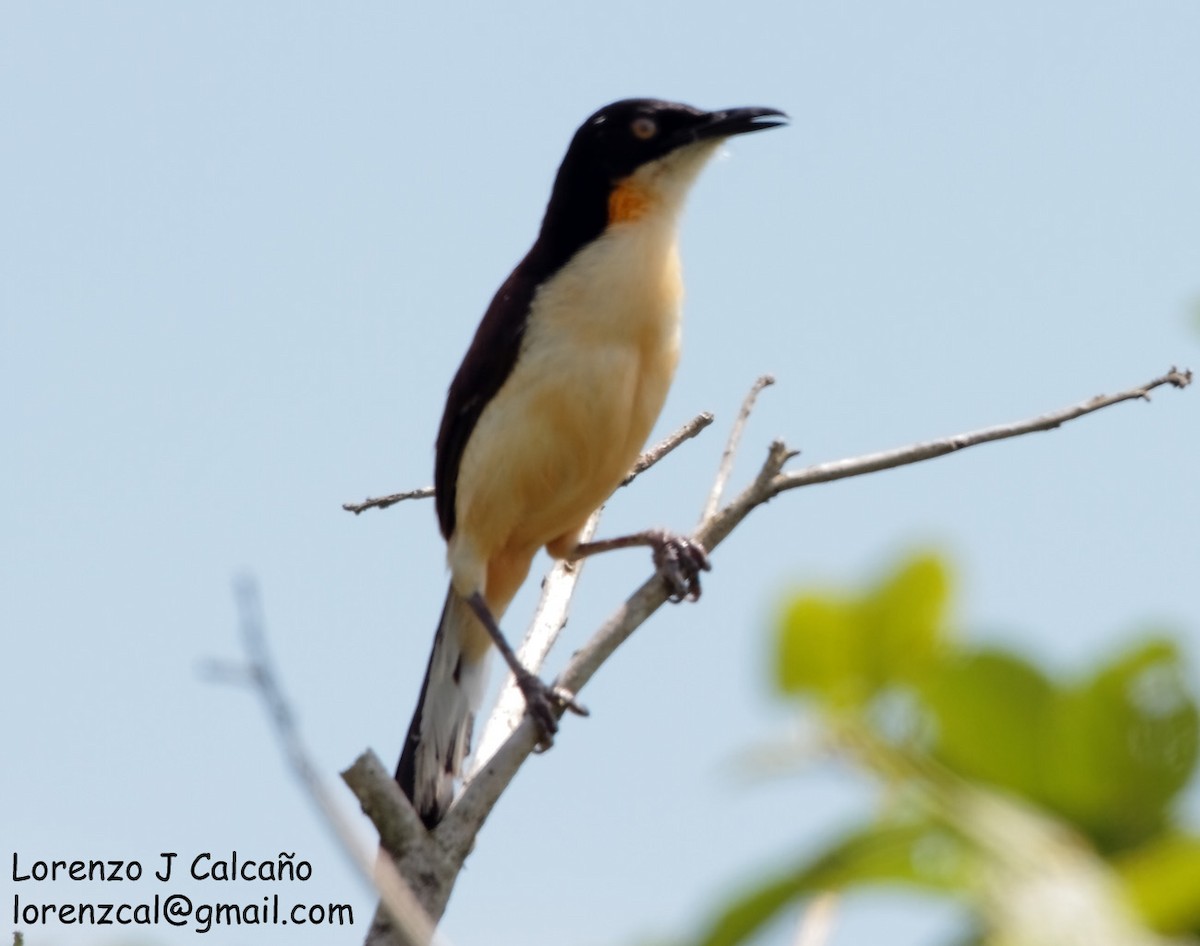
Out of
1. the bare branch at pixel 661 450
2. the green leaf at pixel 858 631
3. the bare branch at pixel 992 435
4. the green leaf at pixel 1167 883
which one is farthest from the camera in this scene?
the bare branch at pixel 661 450

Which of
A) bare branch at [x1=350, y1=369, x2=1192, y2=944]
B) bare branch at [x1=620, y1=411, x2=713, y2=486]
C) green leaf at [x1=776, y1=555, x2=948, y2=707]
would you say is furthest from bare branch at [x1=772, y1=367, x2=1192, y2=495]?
green leaf at [x1=776, y1=555, x2=948, y2=707]

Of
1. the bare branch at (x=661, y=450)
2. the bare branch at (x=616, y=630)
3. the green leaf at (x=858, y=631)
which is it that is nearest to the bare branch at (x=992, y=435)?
the bare branch at (x=616, y=630)

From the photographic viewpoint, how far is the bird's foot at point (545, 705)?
5.85 meters

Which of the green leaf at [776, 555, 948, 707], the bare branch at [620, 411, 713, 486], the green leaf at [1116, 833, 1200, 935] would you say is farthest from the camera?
the bare branch at [620, 411, 713, 486]

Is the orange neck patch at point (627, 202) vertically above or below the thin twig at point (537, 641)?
above

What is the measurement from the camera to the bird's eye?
7.11m

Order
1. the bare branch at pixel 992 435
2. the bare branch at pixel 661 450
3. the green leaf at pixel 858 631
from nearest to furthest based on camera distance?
the green leaf at pixel 858 631
the bare branch at pixel 992 435
the bare branch at pixel 661 450

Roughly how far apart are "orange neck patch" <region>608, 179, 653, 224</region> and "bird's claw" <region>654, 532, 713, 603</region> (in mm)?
1503

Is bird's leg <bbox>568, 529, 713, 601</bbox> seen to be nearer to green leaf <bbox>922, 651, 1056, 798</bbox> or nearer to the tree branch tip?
the tree branch tip

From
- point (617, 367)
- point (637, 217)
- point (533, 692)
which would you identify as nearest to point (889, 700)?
point (533, 692)

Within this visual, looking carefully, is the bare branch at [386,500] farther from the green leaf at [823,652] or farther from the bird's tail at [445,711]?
the green leaf at [823,652]

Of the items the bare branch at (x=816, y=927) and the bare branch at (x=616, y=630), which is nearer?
the bare branch at (x=816, y=927)

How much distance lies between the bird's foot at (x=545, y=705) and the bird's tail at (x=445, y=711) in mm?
908

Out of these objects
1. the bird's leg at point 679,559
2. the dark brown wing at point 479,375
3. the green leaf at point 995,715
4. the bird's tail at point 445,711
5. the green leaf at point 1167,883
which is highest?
the green leaf at point 995,715
